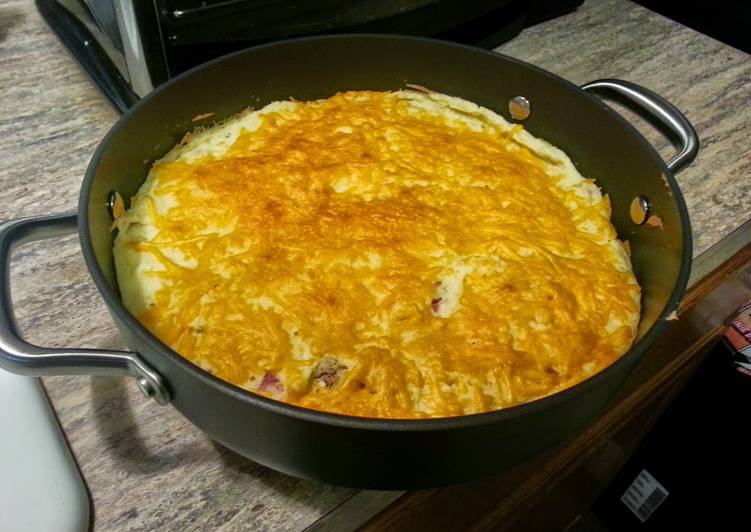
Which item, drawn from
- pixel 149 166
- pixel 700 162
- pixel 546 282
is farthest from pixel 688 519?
pixel 149 166

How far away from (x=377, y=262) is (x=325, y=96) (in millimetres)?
427

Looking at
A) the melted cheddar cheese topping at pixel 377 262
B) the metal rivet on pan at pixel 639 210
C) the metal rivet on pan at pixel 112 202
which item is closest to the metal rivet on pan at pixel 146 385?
the melted cheddar cheese topping at pixel 377 262

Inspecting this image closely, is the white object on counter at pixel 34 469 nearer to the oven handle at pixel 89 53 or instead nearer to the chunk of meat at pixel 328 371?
the chunk of meat at pixel 328 371

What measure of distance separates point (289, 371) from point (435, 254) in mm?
294

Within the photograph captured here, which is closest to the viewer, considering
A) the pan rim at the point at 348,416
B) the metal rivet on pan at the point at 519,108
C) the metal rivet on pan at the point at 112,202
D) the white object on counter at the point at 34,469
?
the pan rim at the point at 348,416

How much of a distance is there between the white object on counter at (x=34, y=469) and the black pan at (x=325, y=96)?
0.61 ft

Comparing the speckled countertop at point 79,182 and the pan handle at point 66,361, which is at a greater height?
the pan handle at point 66,361

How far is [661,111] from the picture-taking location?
1.03 m

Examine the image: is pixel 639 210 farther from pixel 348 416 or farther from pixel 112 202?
pixel 112 202

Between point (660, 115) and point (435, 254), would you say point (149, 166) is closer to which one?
point (435, 254)

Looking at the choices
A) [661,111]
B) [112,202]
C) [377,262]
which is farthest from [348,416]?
[661,111]

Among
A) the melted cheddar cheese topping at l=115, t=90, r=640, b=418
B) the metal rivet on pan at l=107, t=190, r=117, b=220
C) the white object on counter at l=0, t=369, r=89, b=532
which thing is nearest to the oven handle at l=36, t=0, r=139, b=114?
the melted cheddar cheese topping at l=115, t=90, r=640, b=418

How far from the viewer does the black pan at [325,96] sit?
595 millimetres

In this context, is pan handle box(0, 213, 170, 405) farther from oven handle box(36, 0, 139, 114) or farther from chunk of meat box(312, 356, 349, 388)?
oven handle box(36, 0, 139, 114)
